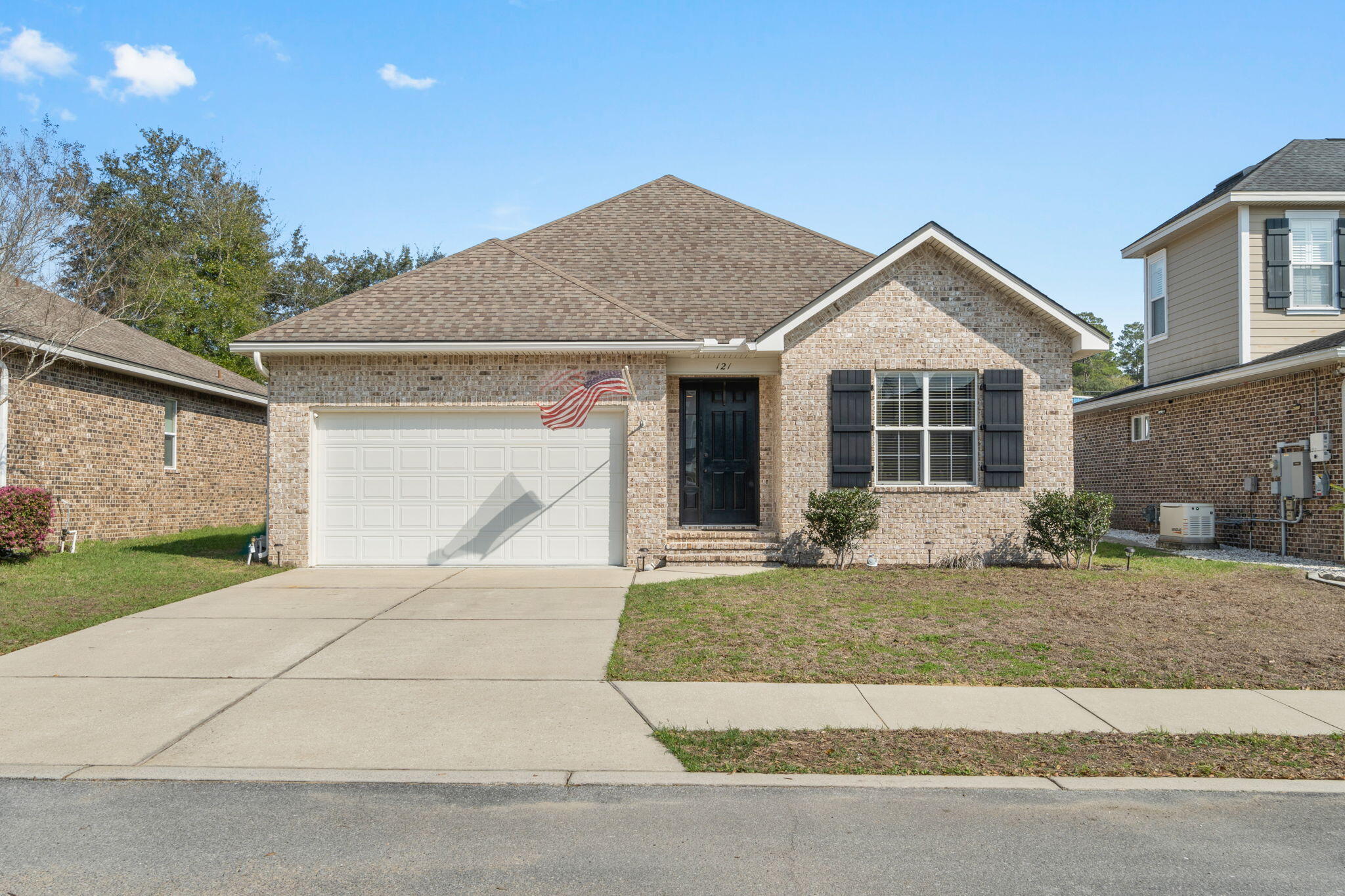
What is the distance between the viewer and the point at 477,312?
12.6 m

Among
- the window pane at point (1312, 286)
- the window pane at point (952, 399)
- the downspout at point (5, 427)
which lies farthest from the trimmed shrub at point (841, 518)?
the downspout at point (5, 427)

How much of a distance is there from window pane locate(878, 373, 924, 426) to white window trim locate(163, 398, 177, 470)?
1435cm

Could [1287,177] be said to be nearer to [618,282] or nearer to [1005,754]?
[618,282]

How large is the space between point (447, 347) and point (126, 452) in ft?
27.5

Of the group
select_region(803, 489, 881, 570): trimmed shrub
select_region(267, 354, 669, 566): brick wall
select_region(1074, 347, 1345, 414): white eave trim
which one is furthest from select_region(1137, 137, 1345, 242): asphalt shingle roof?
select_region(267, 354, 669, 566): brick wall

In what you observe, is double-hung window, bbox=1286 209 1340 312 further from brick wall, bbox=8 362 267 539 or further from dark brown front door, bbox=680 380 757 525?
brick wall, bbox=8 362 267 539

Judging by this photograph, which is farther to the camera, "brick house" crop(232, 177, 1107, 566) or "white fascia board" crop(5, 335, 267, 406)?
"white fascia board" crop(5, 335, 267, 406)

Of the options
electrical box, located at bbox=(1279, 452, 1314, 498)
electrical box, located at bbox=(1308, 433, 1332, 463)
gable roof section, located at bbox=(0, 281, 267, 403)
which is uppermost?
gable roof section, located at bbox=(0, 281, 267, 403)

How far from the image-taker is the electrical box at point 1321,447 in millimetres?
12367

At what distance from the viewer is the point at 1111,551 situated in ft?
46.5

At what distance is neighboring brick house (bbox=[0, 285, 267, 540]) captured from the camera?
1343cm

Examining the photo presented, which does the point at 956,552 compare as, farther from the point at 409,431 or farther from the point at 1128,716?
the point at 409,431

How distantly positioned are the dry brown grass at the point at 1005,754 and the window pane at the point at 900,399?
765cm

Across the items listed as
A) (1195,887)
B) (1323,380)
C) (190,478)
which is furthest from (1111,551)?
(190,478)
